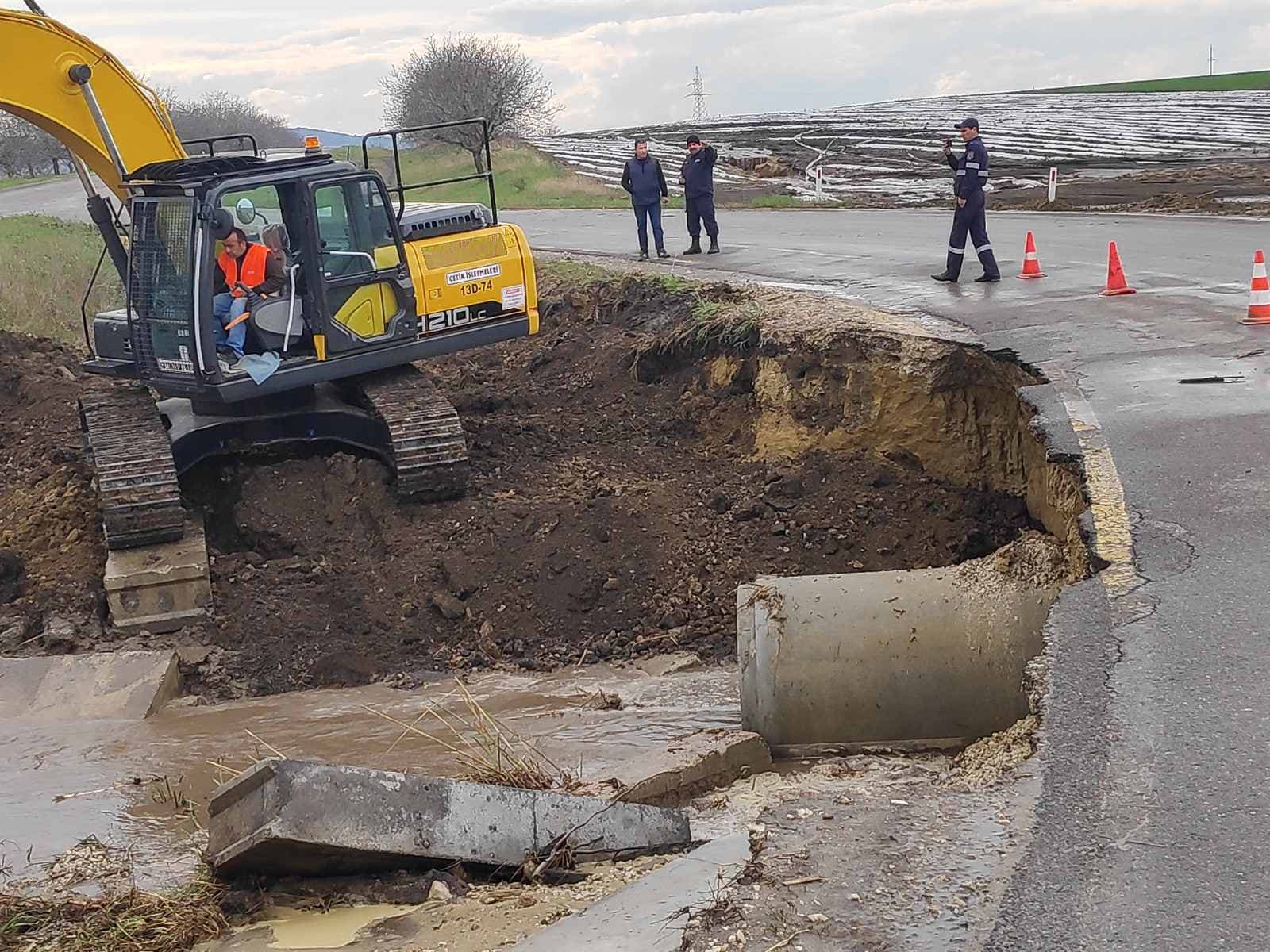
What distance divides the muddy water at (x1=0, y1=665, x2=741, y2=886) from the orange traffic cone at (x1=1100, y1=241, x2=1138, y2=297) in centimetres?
650

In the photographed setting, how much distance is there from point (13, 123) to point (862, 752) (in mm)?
77090

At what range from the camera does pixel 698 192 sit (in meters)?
18.5

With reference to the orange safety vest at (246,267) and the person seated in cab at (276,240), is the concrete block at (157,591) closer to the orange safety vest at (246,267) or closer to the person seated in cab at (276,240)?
the orange safety vest at (246,267)

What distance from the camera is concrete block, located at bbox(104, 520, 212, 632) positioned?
8.96m

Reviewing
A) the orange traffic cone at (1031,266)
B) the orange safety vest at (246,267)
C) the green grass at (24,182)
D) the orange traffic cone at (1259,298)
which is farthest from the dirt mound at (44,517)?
the green grass at (24,182)

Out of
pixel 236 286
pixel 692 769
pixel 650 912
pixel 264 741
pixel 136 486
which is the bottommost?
pixel 264 741

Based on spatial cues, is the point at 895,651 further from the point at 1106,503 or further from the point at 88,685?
the point at 88,685

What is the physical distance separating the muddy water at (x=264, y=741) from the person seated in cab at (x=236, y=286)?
105 inches

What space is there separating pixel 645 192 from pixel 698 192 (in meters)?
0.77

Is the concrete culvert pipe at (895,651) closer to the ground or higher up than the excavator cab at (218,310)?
closer to the ground

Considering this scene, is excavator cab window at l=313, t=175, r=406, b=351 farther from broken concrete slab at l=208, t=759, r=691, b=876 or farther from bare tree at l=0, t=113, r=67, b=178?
bare tree at l=0, t=113, r=67, b=178

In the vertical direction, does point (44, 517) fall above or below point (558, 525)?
above

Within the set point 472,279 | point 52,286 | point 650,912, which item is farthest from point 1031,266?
point 52,286

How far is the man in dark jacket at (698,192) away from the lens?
60.2 ft
